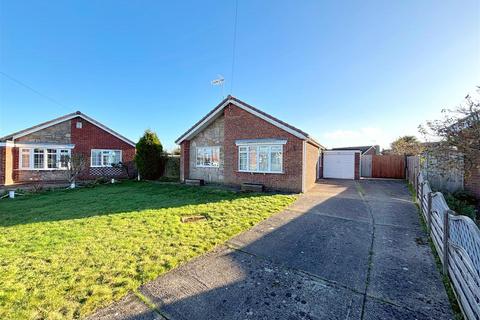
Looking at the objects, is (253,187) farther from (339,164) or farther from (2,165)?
(2,165)

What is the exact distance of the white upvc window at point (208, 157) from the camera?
48.8ft

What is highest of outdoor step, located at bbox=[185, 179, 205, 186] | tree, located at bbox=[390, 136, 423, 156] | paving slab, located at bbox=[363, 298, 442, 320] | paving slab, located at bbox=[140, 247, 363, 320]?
tree, located at bbox=[390, 136, 423, 156]

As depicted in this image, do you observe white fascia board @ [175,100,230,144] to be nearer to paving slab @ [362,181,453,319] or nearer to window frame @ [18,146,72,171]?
window frame @ [18,146,72,171]

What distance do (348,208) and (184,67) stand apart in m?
14.0

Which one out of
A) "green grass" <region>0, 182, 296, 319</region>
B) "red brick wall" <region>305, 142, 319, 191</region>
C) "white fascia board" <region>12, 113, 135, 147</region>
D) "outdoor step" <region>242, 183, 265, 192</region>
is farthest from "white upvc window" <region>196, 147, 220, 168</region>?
"white fascia board" <region>12, 113, 135, 147</region>

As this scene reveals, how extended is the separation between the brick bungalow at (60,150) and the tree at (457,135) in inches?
797

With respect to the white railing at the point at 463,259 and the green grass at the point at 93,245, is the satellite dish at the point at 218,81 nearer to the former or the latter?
the green grass at the point at 93,245

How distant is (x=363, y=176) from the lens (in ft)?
72.5

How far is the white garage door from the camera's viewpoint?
749 inches

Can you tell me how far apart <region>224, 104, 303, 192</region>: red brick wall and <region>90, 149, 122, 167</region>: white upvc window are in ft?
40.4

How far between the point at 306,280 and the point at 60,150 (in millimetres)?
21586

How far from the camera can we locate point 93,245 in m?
4.80

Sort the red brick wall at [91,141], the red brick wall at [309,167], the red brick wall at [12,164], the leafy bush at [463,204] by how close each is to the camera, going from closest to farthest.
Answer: the leafy bush at [463,204], the red brick wall at [309,167], the red brick wall at [12,164], the red brick wall at [91,141]

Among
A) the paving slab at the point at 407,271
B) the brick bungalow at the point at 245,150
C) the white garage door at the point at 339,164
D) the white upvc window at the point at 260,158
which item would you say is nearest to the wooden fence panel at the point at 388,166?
the white garage door at the point at 339,164
